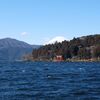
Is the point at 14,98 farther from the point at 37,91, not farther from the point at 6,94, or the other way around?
the point at 37,91

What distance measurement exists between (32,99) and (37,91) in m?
9.07

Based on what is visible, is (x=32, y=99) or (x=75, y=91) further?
(x=75, y=91)

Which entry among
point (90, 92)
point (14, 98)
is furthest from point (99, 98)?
point (14, 98)

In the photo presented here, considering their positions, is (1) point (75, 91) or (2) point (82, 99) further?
(1) point (75, 91)

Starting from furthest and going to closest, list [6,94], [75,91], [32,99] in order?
[75,91]
[6,94]
[32,99]

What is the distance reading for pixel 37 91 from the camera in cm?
5941

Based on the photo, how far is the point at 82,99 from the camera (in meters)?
50.7

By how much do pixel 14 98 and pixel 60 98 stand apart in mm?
5450

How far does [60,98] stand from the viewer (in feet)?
169

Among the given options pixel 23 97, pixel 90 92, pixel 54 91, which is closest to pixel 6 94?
pixel 23 97

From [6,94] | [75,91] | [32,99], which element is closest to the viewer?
[32,99]

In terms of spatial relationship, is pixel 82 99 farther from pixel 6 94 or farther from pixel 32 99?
pixel 6 94

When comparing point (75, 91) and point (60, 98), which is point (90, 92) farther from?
point (60, 98)

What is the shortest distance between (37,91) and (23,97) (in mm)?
7097
